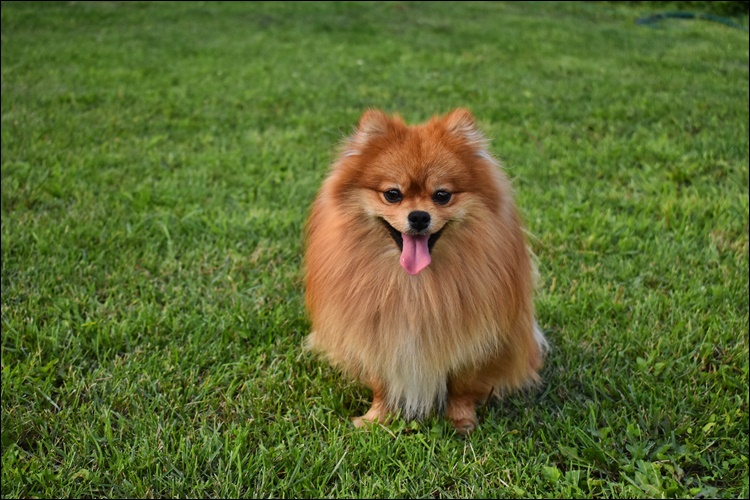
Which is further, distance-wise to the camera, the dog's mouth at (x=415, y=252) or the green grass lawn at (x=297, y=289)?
the green grass lawn at (x=297, y=289)

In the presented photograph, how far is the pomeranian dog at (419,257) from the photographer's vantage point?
1.98 metres

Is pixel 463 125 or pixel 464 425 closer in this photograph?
pixel 463 125

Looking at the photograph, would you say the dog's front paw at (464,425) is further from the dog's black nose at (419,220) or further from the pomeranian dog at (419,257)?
the dog's black nose at (419,220)

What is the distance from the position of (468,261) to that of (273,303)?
53.9 inches

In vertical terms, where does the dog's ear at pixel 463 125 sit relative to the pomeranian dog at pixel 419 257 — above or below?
above

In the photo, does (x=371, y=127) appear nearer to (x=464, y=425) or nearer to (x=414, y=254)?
(x=414, y=254)

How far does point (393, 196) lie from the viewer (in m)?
1.99

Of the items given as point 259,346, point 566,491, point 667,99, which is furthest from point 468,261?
point 667,99

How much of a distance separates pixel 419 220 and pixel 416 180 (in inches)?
5.9

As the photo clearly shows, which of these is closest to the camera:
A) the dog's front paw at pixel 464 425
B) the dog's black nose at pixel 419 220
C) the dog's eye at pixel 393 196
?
the dog's black nose at pixel 419 220

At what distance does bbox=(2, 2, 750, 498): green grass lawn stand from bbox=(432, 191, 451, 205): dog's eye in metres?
0.63

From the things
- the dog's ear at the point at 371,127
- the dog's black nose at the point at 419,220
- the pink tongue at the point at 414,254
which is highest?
the dog's ear at the point at 371,127

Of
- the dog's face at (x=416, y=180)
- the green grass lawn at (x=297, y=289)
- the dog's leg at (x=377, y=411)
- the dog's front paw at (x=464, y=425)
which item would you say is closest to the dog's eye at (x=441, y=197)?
the dog's face at (x=416, y=180)

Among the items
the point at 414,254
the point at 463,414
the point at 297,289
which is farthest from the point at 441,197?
the point at 297,289
